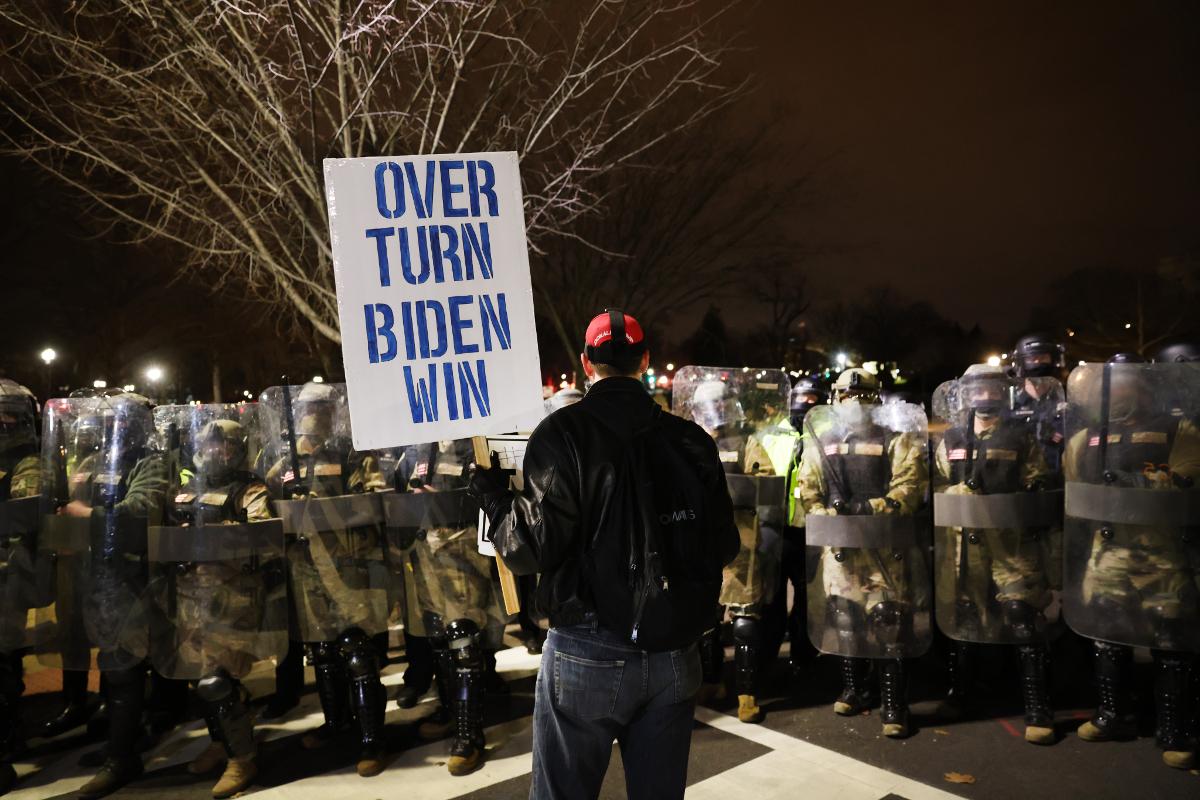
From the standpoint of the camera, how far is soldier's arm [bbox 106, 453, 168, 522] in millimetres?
4977

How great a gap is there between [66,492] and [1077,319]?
39081 mm

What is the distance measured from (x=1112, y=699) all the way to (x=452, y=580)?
4.04 m

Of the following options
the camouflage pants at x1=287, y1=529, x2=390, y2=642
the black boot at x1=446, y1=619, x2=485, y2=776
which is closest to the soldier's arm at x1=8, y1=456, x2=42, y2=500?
the camouflage pants at x1=287, y1=529, x2=390, y2=642

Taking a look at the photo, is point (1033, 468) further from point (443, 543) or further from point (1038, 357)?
point (443, 543)

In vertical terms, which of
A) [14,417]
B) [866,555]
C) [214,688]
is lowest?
[214,688]

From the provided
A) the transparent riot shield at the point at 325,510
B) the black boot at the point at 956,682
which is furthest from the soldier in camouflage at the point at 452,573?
the black boot at the point at 956,682

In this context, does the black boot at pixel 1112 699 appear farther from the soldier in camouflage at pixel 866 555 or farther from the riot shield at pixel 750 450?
the riot shield at pixel 750 450

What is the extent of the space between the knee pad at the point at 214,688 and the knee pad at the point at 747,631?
323 cm

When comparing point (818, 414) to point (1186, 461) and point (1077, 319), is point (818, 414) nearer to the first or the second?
point (1186, 461)

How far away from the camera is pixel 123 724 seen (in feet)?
16.3

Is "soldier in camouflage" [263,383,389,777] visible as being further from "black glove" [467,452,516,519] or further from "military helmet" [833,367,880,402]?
"military helmet" [833,367,880,402]

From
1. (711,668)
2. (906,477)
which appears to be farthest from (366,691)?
(906,477)

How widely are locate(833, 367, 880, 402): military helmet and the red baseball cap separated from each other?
342 centimetres

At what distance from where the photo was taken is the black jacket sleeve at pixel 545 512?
8.98ft
